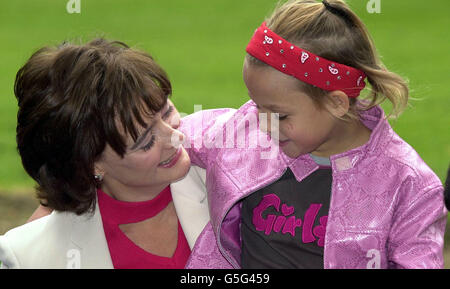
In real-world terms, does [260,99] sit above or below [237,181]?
above

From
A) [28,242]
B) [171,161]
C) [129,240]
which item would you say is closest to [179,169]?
[171,161]

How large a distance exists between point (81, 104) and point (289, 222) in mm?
802

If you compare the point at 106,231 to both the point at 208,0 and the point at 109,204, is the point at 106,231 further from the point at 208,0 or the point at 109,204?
the point at 208,0

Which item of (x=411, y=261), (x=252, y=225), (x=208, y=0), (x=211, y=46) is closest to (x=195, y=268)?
(x=252, y=225)

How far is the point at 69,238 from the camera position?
9.37ft

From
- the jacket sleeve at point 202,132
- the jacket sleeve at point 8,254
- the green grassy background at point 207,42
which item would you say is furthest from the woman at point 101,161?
the green grassy background at point 207,42

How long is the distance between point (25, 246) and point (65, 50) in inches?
27.0

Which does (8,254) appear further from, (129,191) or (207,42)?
(207,42)

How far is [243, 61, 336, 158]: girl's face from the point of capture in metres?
2.71

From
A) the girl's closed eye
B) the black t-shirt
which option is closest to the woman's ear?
the girl's closed eye

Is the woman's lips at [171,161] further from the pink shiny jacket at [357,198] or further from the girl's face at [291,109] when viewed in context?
the girl's face at [291,109]

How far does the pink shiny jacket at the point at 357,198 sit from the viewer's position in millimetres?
2533

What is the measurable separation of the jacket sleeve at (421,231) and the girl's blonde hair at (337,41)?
32cm

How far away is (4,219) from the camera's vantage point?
564 centimetres
